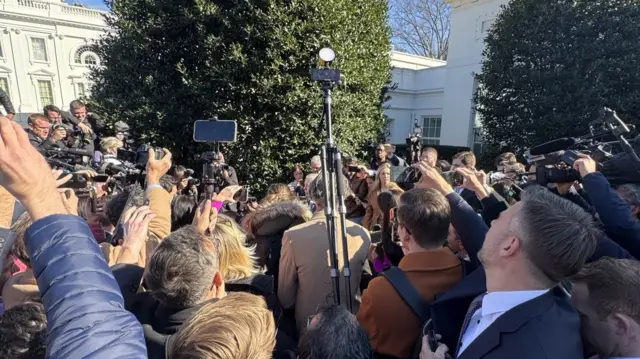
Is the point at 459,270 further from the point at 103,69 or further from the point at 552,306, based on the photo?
the point at 103,69

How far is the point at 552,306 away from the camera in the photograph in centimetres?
129

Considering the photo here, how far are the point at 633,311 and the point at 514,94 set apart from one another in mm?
11688

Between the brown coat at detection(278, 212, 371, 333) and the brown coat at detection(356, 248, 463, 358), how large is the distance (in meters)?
0.65

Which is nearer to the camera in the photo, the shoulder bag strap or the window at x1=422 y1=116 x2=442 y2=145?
the shoulder bag strap

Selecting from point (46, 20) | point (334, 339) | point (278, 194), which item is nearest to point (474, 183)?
point (334, 339)

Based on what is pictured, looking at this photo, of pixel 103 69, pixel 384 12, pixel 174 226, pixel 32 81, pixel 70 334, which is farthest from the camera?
pixel 32 81

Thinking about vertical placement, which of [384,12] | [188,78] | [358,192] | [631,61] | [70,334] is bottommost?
[358,192]

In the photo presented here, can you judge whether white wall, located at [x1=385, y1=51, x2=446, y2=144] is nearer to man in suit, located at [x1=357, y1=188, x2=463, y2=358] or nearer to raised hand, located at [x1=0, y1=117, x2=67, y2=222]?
man in suit, located at [x1=357, y1=188, x2=463, y2=358]

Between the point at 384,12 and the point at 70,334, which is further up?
the point at 384,12

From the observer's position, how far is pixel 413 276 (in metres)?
1.91

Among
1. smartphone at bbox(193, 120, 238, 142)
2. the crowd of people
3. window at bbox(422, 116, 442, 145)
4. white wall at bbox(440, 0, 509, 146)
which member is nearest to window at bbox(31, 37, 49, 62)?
window at bbox(422, 116, 442, 145)

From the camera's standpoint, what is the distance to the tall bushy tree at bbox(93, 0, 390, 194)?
22.4ft

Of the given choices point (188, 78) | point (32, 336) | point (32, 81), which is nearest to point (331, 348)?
point (32, 336)

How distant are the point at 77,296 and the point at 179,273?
2.70 ft
